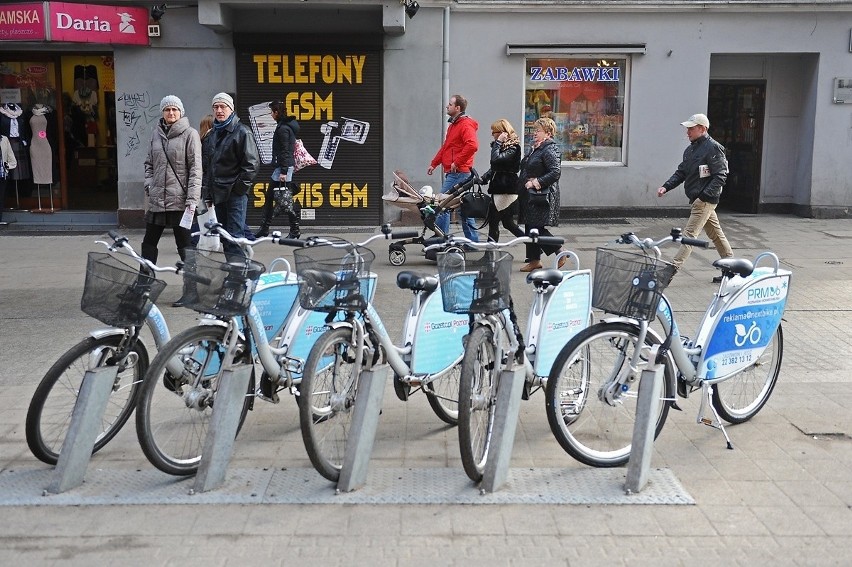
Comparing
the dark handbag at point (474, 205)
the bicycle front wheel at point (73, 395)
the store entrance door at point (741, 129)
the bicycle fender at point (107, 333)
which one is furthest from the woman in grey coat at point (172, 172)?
the store entrance door at point (741, 129)

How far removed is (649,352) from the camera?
4.86 meters

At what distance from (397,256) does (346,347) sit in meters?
6.61

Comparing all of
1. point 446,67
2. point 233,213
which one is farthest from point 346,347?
point 446,67

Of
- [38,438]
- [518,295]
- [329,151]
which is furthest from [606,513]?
[329,151]

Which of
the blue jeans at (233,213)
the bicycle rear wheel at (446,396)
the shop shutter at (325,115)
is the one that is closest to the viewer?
the bicycle rear wheel at (446,396)

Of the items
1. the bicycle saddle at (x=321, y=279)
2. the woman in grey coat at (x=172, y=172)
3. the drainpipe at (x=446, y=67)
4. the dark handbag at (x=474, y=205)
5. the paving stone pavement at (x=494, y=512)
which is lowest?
the paving stone pavement at (x=494, y=512)

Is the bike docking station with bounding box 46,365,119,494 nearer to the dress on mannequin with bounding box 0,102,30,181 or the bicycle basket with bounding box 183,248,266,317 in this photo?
the bicycle basket with bounding box 183,248,266,317

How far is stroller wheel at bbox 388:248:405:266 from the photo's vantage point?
1148cm

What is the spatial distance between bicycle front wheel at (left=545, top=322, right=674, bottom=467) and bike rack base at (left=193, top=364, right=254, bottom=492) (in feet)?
5.03

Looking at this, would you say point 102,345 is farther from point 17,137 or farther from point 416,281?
point 17,137

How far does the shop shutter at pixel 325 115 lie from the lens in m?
14.7

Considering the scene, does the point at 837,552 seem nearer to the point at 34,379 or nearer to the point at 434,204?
the point at 34,379

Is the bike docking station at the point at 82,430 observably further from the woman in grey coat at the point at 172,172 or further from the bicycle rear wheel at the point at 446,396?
the woman in grey coat at the point at 172,172

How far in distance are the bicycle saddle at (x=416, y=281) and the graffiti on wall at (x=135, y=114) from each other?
10.4 m
